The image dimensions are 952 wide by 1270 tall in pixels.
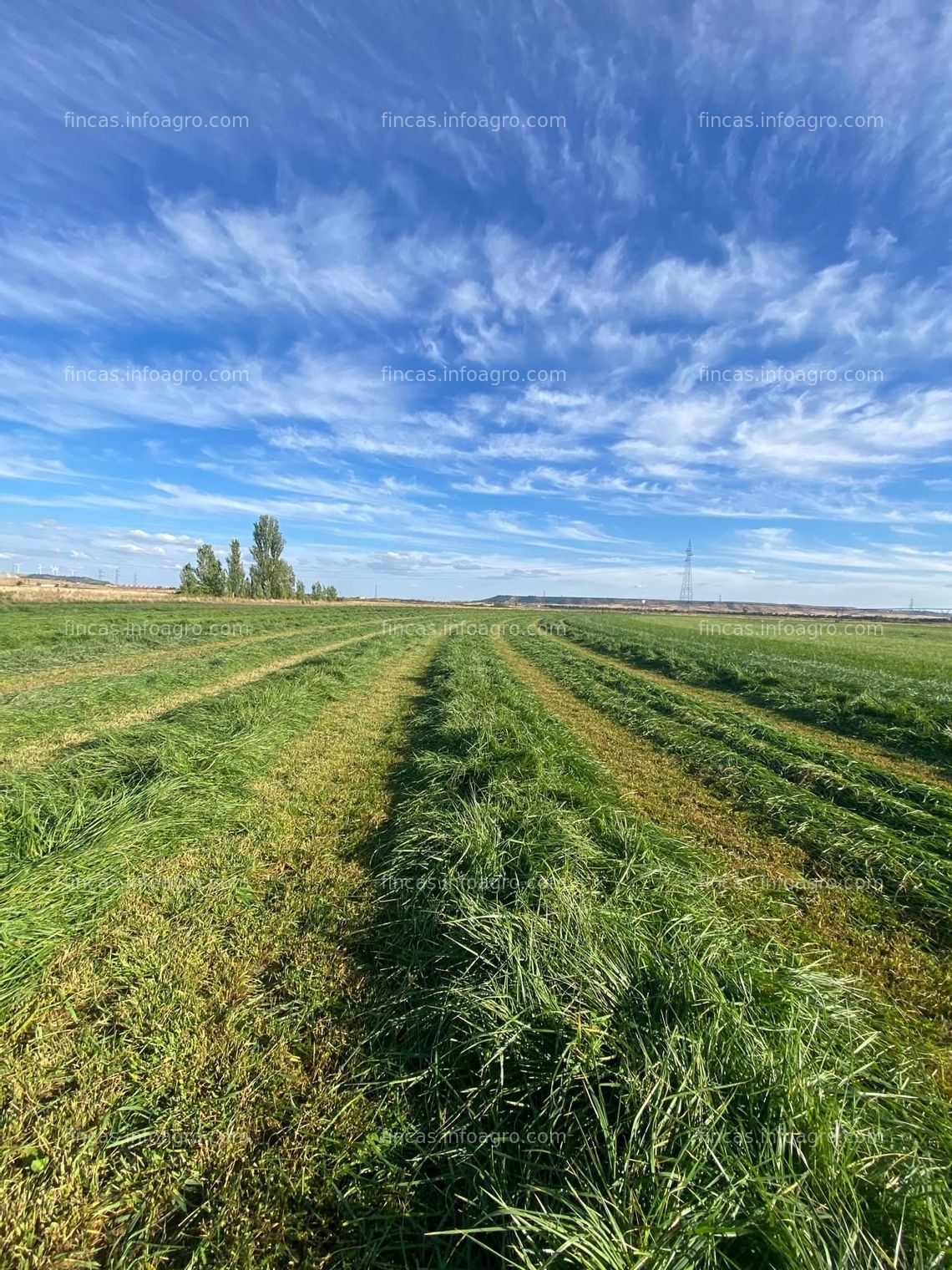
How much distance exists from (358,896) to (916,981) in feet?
14.7

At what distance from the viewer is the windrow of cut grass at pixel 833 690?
32.6ft

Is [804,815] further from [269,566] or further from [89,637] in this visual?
[269,566]

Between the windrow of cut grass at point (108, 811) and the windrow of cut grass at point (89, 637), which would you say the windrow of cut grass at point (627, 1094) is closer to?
the windrow of cut grass at point (108, 811)

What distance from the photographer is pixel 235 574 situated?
78.2 metres

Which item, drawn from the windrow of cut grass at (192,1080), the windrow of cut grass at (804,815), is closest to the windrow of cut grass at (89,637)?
the windrow of cut grass at (192,1080)

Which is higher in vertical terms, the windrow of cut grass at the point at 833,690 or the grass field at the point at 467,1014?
the windrow of cut grass at the point at 833,690

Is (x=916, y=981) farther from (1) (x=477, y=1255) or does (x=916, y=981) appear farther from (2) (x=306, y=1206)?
(2) (x=306, y=1206)

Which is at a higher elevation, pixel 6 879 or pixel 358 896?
pixel 6 879

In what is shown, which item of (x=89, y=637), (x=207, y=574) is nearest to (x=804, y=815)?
(x=89, y=637)

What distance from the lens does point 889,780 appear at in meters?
7.61

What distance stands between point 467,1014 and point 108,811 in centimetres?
436

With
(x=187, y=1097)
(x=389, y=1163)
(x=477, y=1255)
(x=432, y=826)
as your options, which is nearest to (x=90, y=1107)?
(x=187, y=1097)

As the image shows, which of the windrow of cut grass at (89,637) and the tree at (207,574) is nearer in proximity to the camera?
the windrow of cut grass at (89,637)

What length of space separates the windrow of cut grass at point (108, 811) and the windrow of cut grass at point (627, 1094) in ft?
7.84
